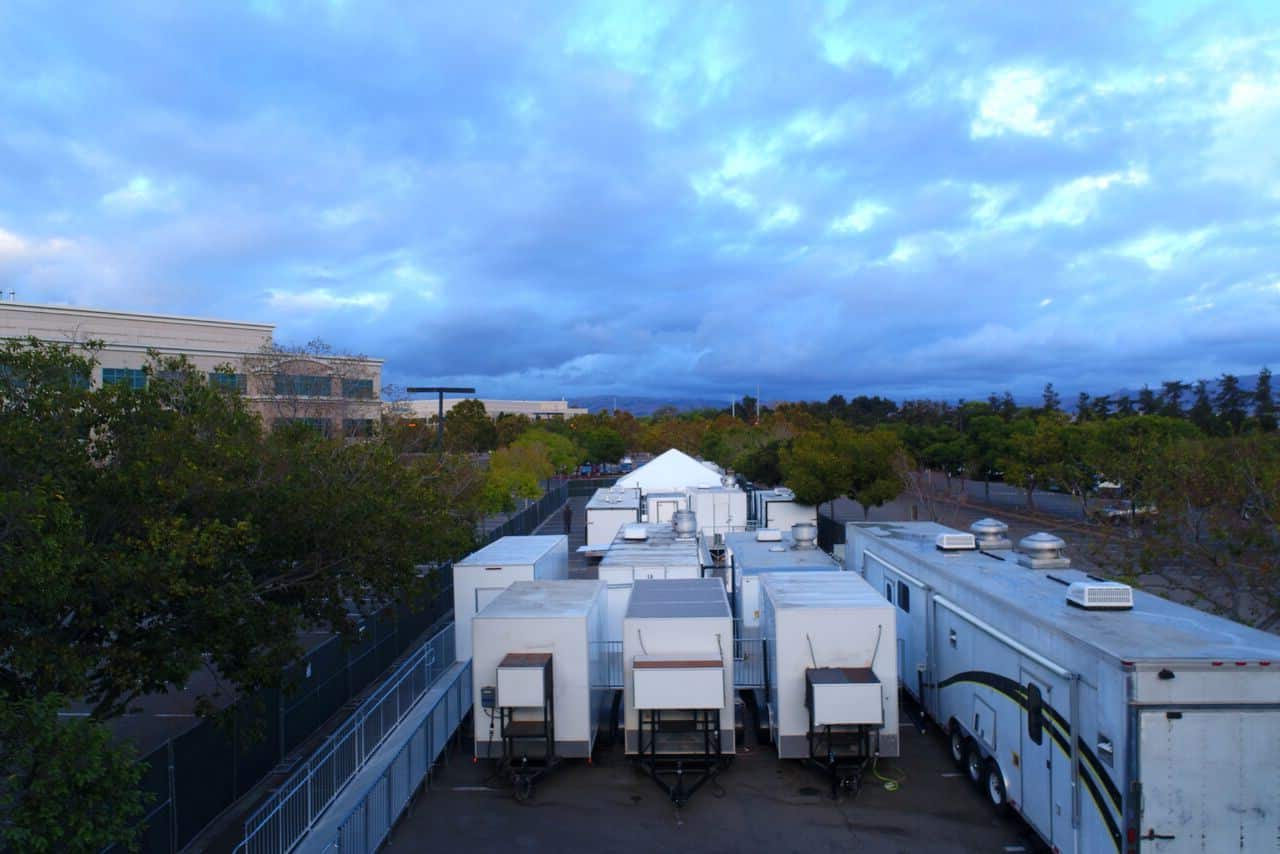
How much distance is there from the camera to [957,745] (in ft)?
38.2

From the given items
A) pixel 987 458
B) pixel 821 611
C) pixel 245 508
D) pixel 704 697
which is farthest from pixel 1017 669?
pixel 987 458

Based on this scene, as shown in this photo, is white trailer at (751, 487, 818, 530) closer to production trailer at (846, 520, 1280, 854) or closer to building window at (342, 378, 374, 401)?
building window at (342, 378, 374, 401)

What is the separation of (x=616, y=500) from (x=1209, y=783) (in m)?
26.4

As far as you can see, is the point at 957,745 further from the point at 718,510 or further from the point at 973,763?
the point at 718,510

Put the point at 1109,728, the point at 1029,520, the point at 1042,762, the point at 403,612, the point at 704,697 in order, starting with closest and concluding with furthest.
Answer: the point at 1109,728 → the point at 1042,762 → the point at 704,697 → the point at 403,612 → the point at 1029,520

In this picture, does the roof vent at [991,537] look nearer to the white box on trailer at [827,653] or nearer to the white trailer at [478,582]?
the white box on trailer at [827,653]

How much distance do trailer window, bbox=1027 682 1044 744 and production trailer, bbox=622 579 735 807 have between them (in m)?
3.65

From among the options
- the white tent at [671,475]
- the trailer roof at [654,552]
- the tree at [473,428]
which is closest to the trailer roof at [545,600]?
the trailer roof at [654,552]

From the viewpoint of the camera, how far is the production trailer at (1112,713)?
276 inches

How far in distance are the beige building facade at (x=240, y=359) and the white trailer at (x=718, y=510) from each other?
12706 mm

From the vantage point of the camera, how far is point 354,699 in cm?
1587

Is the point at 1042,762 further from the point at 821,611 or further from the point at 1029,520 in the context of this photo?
the point at 1029,520

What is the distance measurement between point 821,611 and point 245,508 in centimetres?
803

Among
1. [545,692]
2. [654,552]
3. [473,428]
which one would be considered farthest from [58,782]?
[473,428]
